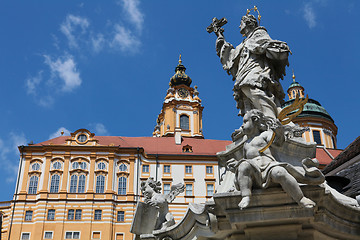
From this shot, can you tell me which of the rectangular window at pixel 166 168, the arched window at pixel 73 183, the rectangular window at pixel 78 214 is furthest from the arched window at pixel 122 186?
the arched window at pixel 73 183

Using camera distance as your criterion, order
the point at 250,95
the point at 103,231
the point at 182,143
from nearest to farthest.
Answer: the point at 250,95 → the point at 103,231 → the point at 182,143

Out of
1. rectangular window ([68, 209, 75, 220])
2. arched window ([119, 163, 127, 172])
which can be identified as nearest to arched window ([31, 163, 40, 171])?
rectangular window ([68, 209, 75, 220])

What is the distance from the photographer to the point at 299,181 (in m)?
4.91

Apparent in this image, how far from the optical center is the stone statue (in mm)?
7387

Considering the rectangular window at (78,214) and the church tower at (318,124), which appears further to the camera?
the church tower at (318,124)

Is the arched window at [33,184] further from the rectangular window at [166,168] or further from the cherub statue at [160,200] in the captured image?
the cherub statue at [160,200]

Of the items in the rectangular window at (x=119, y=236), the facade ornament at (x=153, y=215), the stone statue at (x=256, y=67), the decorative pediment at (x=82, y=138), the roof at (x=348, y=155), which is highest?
the decorative pediment at (x=82, y=138)

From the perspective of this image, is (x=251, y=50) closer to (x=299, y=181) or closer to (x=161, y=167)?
(x=299, y=181)

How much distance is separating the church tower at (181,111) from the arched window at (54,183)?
20496 millimetres

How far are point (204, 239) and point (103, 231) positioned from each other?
41729mm

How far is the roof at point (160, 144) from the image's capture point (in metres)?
52.4

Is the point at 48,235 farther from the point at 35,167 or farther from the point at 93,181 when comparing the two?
the point at 35,167

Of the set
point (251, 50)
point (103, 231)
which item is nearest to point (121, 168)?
point (103, 231)

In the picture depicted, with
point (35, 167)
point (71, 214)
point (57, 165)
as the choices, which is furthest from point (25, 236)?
point (57, 165)
